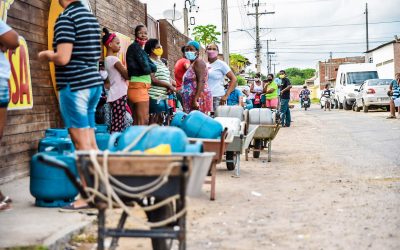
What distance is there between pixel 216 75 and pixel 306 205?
4.19m

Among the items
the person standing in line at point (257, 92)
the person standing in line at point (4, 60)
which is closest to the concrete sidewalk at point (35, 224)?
the person standing in line at point (4, 60)

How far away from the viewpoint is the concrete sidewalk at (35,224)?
4.54 metres

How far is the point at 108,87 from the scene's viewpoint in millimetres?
8812

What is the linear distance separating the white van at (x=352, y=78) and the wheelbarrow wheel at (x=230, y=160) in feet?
75.7

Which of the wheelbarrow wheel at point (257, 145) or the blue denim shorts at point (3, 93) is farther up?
the blue denim shorts at point (3, 93)

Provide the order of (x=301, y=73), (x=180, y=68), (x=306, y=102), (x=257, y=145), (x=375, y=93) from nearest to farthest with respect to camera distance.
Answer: (x=180, y=68)
(x=257, y=145)
(x=375, y=93)
(x=306, y=102)
(x=301, y=73)

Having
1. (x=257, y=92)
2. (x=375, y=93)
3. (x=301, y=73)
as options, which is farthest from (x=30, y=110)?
(x=301, y=73)

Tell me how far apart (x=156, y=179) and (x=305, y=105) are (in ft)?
121

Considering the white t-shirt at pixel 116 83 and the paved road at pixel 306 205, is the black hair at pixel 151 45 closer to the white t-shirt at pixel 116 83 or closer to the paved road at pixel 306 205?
the white t-shirt at pixel 116 83

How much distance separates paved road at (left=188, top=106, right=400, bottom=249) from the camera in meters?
4.99

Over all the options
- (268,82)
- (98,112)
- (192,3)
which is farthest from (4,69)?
(192,3)

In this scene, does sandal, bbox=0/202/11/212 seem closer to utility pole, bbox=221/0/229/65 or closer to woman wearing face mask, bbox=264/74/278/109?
woman wearing face mask, bbox=264/74/278/109

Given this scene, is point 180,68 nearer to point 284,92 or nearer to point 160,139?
point 160,139

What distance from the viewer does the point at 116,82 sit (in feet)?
27.2
